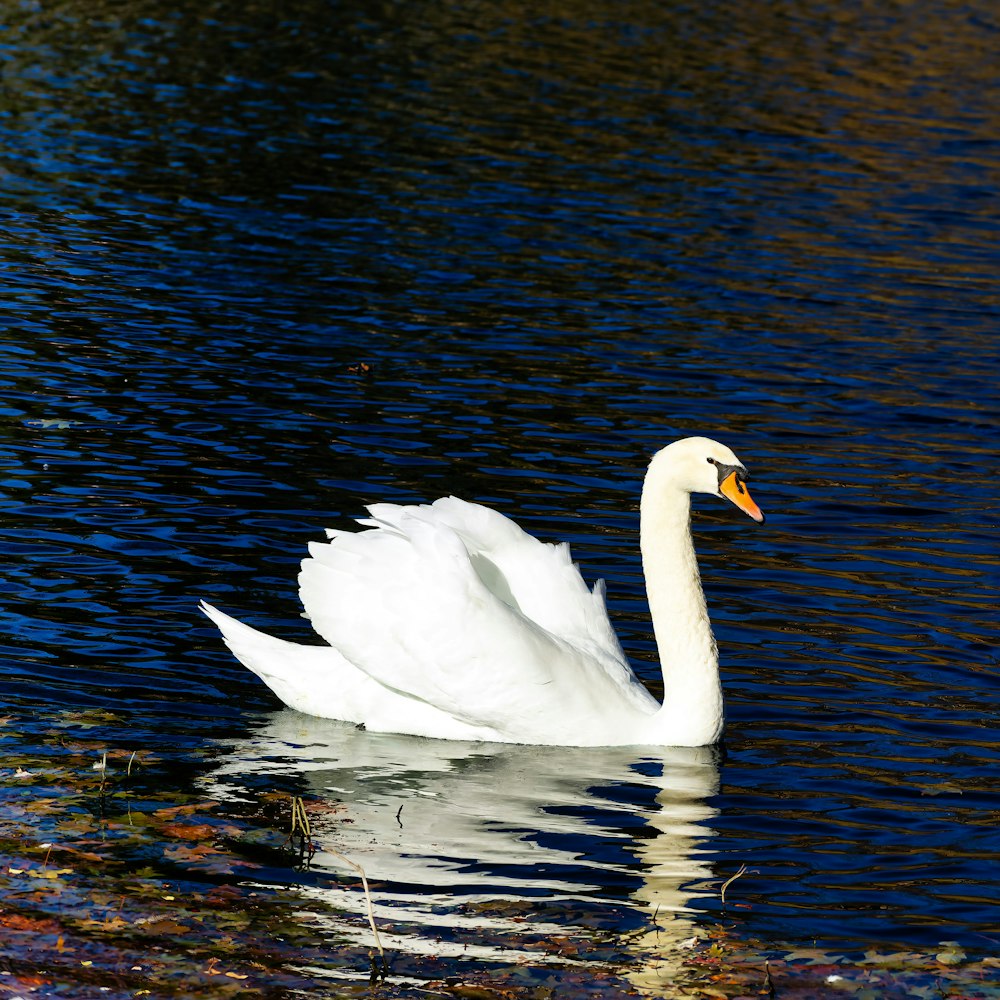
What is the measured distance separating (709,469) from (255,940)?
3985mm

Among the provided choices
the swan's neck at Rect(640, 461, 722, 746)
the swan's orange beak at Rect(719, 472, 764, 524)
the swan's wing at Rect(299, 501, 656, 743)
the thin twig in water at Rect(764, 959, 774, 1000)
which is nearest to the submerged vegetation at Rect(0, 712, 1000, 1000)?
the thin twig in water at Rect(764, 959, 774, 1000)

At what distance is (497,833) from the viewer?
8922mm

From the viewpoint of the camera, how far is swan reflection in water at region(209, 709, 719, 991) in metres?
7.86

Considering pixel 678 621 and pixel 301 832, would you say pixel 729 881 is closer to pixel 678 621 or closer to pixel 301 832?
pixel 301 832

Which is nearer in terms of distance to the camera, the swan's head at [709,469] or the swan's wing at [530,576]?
the swan's head at [709,469]

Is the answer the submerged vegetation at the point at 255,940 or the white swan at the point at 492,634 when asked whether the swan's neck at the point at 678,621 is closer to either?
the white swan at the point at 492,634

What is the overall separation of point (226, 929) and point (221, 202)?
1603cm

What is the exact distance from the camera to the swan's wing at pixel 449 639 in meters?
9.79

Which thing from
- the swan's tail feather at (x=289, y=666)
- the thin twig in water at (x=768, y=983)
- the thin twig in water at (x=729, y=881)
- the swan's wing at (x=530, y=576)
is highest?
the swan's wing at (x=530, y=576)

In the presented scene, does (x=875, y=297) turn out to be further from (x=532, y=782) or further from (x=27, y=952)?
(x=27, y=952)

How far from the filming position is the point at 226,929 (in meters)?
7.59

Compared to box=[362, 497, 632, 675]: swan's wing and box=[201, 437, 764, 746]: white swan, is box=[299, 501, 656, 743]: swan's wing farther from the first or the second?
box=[362, 497, 632, 675]: swan's wing

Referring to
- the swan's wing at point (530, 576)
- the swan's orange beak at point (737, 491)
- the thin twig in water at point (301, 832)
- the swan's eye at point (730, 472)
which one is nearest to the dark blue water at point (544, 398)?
the thin twig in water at point (301, 832)

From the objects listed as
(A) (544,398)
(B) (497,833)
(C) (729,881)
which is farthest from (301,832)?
(A) (544,398)
